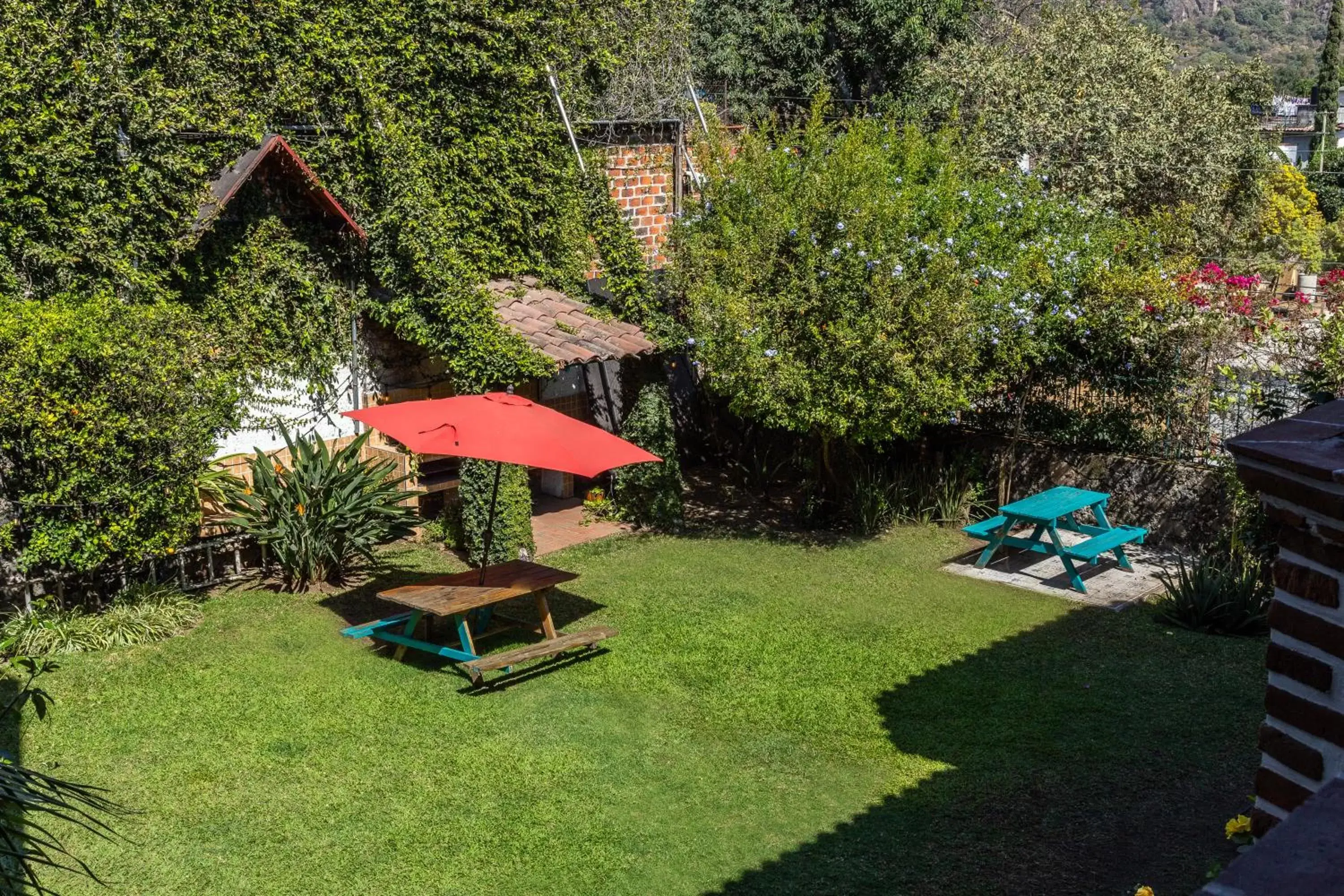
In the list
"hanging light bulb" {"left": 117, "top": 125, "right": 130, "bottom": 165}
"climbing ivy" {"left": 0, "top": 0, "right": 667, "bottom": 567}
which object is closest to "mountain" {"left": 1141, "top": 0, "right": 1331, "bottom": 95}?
"climbing ivy" {"left": 0, "top": 0, "right": 667, "bottom": 567}

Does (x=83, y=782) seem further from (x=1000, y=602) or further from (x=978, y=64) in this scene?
(x=978, y=64)

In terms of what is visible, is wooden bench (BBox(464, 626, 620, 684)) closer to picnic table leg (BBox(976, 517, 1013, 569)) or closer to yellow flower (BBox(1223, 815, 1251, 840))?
picnic table leg (BBox(976, 517, 1013, 569))

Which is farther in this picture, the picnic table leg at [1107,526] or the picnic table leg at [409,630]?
the picnic table leg at [1107,526]

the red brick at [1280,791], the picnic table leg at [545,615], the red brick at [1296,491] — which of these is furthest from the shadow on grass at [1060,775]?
the red brick at [1296,491]

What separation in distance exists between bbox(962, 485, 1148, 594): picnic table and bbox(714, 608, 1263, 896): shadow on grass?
3.75 ft

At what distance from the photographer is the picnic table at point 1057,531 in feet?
36.1

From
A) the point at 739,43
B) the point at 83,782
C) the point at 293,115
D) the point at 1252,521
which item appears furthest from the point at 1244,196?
the point at 83,782

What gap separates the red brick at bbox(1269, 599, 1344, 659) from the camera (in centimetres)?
270

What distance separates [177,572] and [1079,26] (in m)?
19.5

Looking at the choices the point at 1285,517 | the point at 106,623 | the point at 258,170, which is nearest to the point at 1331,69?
the point at 258,170

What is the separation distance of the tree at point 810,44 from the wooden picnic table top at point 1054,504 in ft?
54.4

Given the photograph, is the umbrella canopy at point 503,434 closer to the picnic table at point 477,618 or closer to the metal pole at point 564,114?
the picnic table at point 477,618

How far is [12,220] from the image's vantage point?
9836mm

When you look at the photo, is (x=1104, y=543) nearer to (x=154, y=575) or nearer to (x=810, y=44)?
(x=154, y=575)
